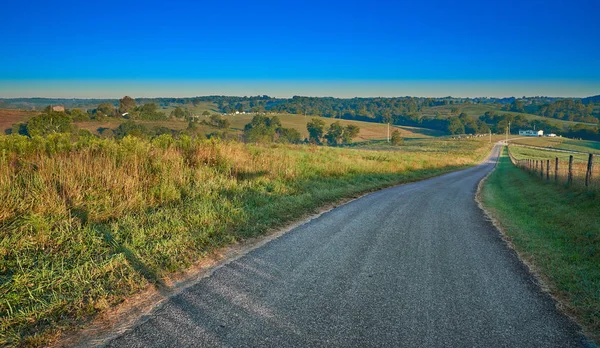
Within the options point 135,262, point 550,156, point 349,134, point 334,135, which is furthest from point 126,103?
point 135,262

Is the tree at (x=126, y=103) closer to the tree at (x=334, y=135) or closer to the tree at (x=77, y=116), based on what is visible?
the tree at (x=77, y=116)

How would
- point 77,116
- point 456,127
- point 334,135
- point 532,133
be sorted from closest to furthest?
point 77,116
point 334,135
point 532,133
point 456,127

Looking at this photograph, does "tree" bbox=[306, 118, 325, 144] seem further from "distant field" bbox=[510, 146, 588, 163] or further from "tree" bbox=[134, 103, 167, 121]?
"distant field" bbox=[510, 146, 588, 163]

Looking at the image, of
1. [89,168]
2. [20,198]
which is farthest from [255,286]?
[89,168]

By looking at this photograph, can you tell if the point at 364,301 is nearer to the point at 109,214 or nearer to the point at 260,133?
the point at 109,214

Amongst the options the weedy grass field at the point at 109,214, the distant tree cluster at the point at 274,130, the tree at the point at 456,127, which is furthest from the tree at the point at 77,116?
the tree at the point at 456,127

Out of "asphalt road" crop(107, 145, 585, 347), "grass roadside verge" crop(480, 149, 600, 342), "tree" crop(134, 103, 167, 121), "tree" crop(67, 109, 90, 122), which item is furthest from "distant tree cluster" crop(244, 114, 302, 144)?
"asphalt road" crop(107, 145, 585, 347)

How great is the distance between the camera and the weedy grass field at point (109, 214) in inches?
164

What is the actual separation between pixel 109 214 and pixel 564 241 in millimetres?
9264

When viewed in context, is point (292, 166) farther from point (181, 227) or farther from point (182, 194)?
point (181, 227)

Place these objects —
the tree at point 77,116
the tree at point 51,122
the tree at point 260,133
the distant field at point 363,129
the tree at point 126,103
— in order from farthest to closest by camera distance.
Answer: the distant field at point 363,129 → the tree at point 126,103 → the tree at point 260,133 → the tree at point 77,116 → the tree at point 51,122

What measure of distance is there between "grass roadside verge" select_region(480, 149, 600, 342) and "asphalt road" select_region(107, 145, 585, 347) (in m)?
0.30

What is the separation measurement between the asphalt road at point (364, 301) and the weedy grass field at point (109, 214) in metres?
0.92

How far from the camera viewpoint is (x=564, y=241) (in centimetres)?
754
